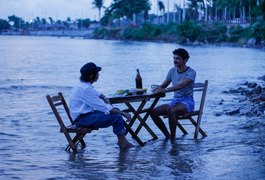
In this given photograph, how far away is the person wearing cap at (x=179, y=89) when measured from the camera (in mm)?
A: 9344

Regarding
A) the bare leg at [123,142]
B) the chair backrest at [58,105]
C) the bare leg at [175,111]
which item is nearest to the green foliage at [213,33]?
the bare leg at [175,111]

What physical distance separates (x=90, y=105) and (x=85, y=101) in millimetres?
95

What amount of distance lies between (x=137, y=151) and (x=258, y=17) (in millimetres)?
7410

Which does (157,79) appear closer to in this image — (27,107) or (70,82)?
(70,82)

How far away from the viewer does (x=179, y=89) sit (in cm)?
938

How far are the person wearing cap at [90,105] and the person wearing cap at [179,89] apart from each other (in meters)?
1.07

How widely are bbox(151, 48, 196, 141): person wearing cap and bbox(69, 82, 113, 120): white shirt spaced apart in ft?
3.91

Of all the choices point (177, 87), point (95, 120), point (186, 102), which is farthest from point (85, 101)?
point (186, 102)

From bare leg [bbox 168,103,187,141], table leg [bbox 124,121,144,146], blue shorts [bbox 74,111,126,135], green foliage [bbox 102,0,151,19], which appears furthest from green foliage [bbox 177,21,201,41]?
blue shorts [bbox 74,111,126,135]

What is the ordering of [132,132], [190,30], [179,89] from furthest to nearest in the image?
1. [190,30]
2. [179,89]
3. [132,132]

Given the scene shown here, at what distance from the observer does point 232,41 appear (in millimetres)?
101938

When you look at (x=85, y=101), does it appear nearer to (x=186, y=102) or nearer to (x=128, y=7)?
(x=186, y=102)

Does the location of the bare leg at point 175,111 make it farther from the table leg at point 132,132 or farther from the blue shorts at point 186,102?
the table leg at point 132,132

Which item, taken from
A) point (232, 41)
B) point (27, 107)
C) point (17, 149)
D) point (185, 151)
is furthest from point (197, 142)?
point (232, 41)
